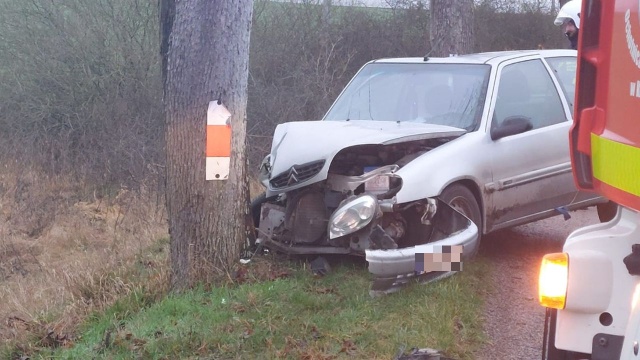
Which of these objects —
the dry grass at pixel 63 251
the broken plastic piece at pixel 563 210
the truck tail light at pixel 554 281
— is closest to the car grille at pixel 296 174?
the dry grass at pixel 63 251

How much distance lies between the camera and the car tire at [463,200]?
6.32m

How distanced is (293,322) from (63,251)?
5.86 meters

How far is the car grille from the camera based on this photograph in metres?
6.25

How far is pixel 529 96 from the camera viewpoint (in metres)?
7.37

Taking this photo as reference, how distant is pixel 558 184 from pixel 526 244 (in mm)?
976

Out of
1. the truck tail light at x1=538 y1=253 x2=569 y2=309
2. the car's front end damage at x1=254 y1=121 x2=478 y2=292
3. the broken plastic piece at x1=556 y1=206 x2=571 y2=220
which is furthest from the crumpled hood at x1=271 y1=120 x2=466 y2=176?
the truck tail light at x1=538 y1=253 x2=569 y2=309

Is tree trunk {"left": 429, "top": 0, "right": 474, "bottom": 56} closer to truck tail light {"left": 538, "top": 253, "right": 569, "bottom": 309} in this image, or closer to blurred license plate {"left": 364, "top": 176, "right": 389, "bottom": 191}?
blurred license plate {"left": 364, "top": 176, "right": 389, "bottom": 191}

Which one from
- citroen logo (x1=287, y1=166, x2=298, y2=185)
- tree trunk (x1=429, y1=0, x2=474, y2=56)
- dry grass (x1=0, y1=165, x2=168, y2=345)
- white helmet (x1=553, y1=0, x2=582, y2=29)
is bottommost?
dry grass (x1=0, y1=165, x2=168, y2=345)

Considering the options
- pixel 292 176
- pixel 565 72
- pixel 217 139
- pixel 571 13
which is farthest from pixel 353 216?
pixel 571 13

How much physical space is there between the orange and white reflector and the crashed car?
0.56 metres

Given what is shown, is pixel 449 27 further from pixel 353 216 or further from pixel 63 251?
pixel 353 216

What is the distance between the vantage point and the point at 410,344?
5.14m

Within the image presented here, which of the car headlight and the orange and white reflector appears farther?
the orange and white reflector

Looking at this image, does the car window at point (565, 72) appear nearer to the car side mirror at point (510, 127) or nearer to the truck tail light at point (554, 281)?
the car side mirror at point (510, 127)
